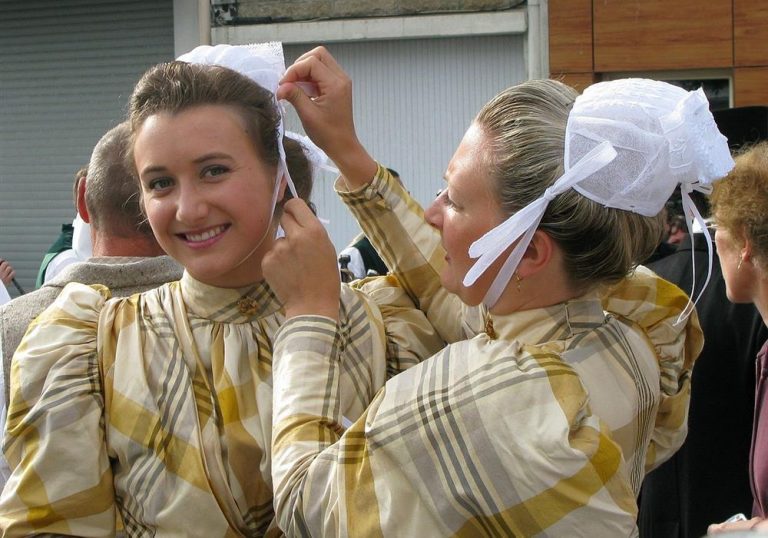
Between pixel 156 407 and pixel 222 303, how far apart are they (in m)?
0.23

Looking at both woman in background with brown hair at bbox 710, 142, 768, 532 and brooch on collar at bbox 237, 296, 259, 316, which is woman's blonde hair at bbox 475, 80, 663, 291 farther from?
woman in background with brown hair at bbox 710, 142, 768, 532

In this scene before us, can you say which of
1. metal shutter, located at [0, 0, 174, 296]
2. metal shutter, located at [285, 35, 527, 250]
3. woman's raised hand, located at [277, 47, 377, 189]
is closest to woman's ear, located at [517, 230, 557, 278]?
woman's raised hand, located at [277, 47, 377, 189]

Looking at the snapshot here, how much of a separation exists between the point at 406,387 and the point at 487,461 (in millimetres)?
167

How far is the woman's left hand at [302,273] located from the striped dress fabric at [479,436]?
0.13 feet

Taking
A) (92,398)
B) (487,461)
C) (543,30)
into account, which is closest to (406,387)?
(487,461)

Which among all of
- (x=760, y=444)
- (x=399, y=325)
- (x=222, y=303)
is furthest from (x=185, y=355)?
(x=760, y=444)

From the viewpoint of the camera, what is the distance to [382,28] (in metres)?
9.28

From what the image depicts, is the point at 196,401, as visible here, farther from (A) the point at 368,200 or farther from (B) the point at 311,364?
(A) the point at 368,200

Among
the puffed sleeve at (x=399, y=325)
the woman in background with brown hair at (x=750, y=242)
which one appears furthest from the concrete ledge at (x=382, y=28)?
the puffed sleeve at (x=399, y=325)

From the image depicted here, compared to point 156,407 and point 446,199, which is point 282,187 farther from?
point 156,407

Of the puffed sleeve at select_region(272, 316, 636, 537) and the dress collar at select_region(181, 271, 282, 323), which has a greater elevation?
the dress collar at select_region(181, 271, 282, 323)

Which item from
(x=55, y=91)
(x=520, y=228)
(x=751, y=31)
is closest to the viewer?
(x=520, y=228)

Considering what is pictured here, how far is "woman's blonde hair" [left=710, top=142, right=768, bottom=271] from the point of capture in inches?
99.1

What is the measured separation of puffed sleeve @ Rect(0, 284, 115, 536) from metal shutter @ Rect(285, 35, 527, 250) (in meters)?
7.46
